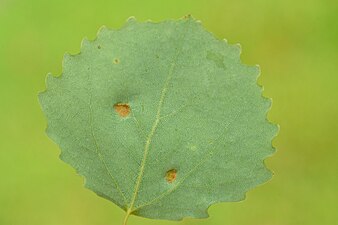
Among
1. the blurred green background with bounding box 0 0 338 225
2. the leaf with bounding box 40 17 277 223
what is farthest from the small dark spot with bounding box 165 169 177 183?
the blurred green background with bounding box 0 0 338 225

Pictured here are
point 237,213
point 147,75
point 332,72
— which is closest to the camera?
point 147,75

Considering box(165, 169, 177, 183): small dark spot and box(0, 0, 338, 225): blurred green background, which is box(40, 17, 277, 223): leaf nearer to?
box(165, 169, 177, 183): small dark spot

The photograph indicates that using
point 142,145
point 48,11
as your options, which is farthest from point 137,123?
point 48,11

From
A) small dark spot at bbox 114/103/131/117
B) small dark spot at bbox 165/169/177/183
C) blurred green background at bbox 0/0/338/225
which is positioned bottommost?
small dark spot at bbox 165/169/177/183

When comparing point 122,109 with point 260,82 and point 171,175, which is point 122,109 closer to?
point 171,175

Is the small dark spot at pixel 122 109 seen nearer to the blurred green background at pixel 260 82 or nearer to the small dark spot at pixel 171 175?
the small dark spot at pixel 171 175

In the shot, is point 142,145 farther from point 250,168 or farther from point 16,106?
point 16,106

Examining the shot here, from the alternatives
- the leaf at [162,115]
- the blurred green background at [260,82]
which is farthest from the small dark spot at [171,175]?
the blurred green background at [260,82]

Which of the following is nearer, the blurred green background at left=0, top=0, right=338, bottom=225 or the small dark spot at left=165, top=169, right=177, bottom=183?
the small dark spot at left=165, top=169, right=177, bottom=183
